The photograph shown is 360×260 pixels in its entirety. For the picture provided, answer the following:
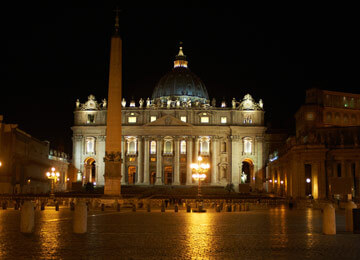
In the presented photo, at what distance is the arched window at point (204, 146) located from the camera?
4048 inches

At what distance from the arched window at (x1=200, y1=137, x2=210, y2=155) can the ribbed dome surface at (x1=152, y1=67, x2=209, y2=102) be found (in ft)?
48.0

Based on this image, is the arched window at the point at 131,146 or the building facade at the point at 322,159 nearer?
the building facade at the point at 322,159

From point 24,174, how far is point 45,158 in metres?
14.8

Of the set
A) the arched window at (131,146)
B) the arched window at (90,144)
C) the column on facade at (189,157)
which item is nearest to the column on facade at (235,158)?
the column on facade at (189,157)

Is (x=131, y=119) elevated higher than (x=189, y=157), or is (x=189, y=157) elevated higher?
(x=131, y=119)

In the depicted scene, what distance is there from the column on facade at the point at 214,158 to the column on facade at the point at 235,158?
9.84 feet

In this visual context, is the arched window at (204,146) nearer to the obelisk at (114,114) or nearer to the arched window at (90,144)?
the arched window at (90,144)

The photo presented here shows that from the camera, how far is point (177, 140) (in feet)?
333

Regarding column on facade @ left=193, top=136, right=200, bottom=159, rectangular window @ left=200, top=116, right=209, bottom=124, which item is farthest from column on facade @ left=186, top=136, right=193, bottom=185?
rectangular window @ left=200, top=116, right=209, bottom=124

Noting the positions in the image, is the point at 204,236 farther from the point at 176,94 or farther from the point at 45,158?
the point at 176,94

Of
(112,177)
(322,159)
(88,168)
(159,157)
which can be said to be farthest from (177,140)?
(112,177)

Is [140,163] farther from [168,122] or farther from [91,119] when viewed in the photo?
[91,119]

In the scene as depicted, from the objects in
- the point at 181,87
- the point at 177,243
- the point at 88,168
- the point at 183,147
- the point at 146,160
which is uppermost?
the point at 181,87

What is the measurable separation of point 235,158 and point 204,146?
6314mm
